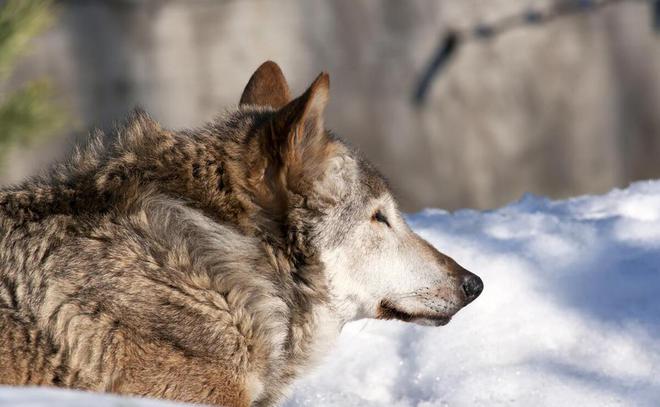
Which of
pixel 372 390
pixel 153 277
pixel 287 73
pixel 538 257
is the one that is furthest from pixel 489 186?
pixel 153 277

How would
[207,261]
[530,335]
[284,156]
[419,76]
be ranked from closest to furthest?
[207,261]
[284,156]
[530,335]
[419,76]

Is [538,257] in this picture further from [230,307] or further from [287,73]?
[287,73]

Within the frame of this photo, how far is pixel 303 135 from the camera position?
362cm

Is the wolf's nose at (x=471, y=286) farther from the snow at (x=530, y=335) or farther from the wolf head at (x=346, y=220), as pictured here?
the snow at (x=530, y=335)

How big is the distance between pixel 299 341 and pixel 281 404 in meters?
0.32

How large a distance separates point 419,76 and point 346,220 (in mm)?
8690

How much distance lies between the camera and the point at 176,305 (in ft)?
→ 10.9

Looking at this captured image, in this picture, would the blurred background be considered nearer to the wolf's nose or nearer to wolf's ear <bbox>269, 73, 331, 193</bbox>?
the wolf's nose

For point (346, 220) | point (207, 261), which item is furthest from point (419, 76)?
point (207, 261)

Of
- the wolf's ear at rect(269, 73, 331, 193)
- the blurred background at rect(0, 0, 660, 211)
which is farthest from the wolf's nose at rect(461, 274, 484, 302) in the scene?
the blurred background at rect(0, 0, 660, 211)

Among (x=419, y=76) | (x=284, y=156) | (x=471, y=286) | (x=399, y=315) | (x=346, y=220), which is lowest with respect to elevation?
(x=399, y=315)

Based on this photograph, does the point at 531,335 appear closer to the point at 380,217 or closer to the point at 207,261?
the point at 380,217

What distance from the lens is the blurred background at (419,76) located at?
1184 centimetres

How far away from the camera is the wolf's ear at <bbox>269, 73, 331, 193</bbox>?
3.49 meters
